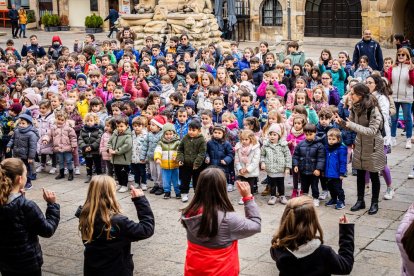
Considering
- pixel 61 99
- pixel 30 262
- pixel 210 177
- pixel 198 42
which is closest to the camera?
pixel 210 177

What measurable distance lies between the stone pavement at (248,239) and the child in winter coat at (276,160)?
0.33 meters

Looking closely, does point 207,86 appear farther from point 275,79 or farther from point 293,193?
point 293,193

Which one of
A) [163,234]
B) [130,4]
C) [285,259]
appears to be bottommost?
[163,234]

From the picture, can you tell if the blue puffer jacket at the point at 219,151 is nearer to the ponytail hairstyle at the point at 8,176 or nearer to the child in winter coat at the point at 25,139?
the child in winter coat at the point at 25,139

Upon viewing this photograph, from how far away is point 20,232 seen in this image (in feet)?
21.8

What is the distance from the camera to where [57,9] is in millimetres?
43219

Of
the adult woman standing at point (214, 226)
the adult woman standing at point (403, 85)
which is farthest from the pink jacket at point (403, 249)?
the adult woman standing at point (403, 85)

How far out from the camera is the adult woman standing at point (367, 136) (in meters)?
10.1

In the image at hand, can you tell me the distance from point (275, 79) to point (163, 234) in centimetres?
557

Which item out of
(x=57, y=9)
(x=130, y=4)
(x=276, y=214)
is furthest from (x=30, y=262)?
(x=57, y=9)

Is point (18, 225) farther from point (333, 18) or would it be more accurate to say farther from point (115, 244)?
point (333, 18)

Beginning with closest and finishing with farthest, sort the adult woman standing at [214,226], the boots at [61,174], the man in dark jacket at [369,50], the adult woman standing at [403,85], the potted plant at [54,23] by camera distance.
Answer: the adult woman standing at [214,226]
the boots at [61,174]
the adult woman standing at [403,85]
the man in dark jacket at [369,50]
the potted plant at [54,23]

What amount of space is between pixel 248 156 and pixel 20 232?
204 inches

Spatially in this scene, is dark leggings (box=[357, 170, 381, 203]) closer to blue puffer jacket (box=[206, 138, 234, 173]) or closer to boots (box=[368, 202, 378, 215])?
boots (box=[368, 202, 378, 215])
